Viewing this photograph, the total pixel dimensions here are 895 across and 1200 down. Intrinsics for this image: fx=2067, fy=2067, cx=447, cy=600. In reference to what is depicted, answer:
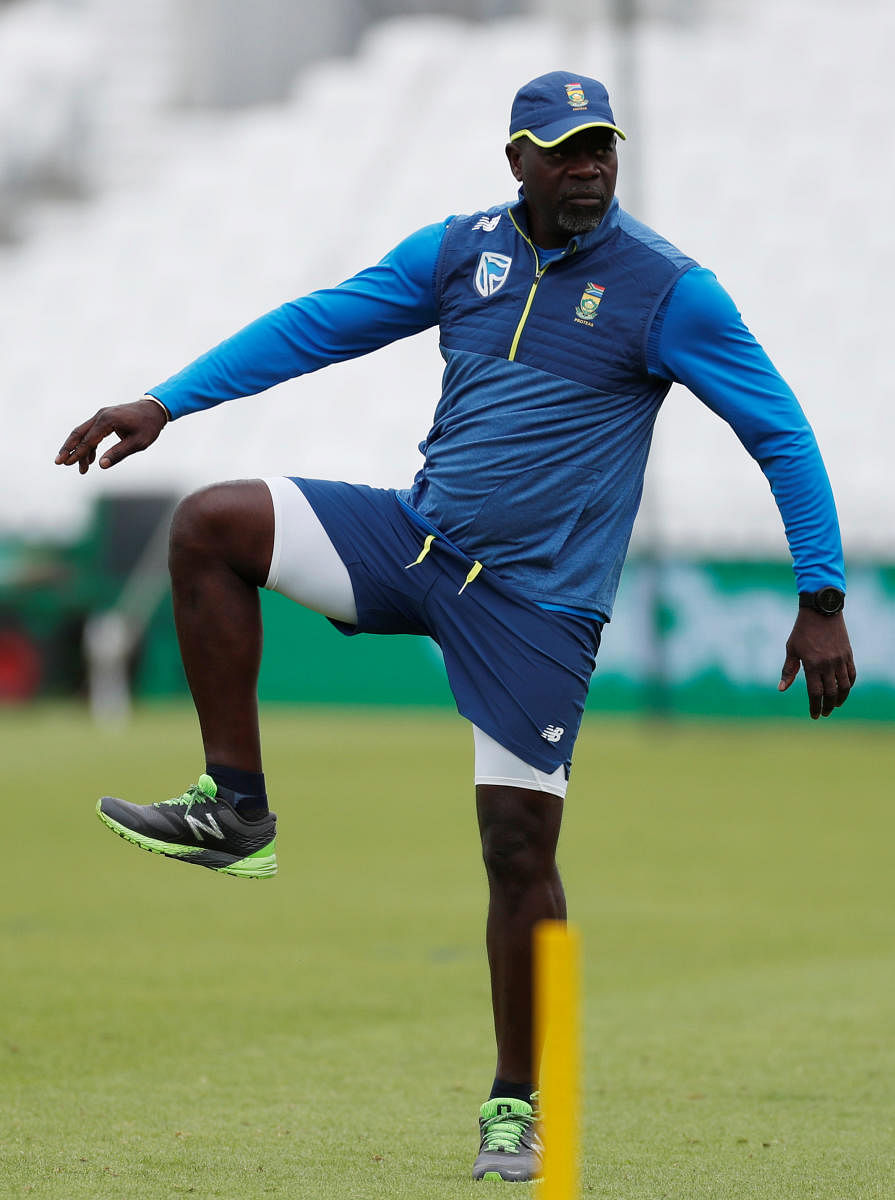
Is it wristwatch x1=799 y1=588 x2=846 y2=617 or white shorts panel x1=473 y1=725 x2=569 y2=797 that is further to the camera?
white shorts panel x1=473 y1=725 x2=569 y2=797

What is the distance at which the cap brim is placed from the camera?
14.8 ft

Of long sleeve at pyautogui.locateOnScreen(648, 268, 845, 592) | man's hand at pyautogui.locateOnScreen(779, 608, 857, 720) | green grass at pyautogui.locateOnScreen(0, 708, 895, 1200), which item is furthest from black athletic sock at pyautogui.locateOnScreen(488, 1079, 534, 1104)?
long sleeve at pyautogui.locateOnScreen(648, 268, 845, 592)

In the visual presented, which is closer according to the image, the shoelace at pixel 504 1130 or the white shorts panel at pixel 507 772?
the shoelace at pixel 504 1130

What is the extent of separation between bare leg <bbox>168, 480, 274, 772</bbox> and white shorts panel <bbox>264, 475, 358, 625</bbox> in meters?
0.03

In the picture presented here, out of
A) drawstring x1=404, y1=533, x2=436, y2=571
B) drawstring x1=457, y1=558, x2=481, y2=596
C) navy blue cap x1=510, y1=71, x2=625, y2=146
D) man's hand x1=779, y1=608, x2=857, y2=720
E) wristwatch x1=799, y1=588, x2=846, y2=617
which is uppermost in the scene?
navy blue cap x1=510, y1=71, x2=625, y2=146

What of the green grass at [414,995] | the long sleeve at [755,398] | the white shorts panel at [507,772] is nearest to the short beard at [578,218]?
the long sleeve at [755,398]

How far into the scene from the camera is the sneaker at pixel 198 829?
470 centimetres

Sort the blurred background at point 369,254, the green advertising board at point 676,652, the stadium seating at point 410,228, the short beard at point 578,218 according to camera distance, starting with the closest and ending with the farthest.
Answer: the short beard at point 578,218 → the green advertising board at point 676,652 → the blurred background at point 369,254 → the stadium seating at point 410,228

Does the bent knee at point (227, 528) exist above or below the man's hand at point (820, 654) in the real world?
above

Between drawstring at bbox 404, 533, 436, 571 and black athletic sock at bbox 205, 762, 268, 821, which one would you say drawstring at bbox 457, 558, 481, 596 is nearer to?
drawstring at bbox 404, 533, 436, 571

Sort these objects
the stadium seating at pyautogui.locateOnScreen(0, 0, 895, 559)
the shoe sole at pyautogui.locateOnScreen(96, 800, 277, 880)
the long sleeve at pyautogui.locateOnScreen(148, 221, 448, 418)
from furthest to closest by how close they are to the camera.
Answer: the stadium seating at pyautogui.locateOnScreen(0, 0, 895, 559) → the long sleeve at pyautogui.locateOnScreen(148, 221, 448, 418) → the shoe sole at pyautogui.locateOnScreen(96, 800, 277, 880)

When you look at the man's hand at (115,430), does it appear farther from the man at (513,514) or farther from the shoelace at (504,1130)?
the shoelace at (504,1130)

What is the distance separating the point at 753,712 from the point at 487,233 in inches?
597

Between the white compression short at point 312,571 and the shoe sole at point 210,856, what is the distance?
0.55 meters
